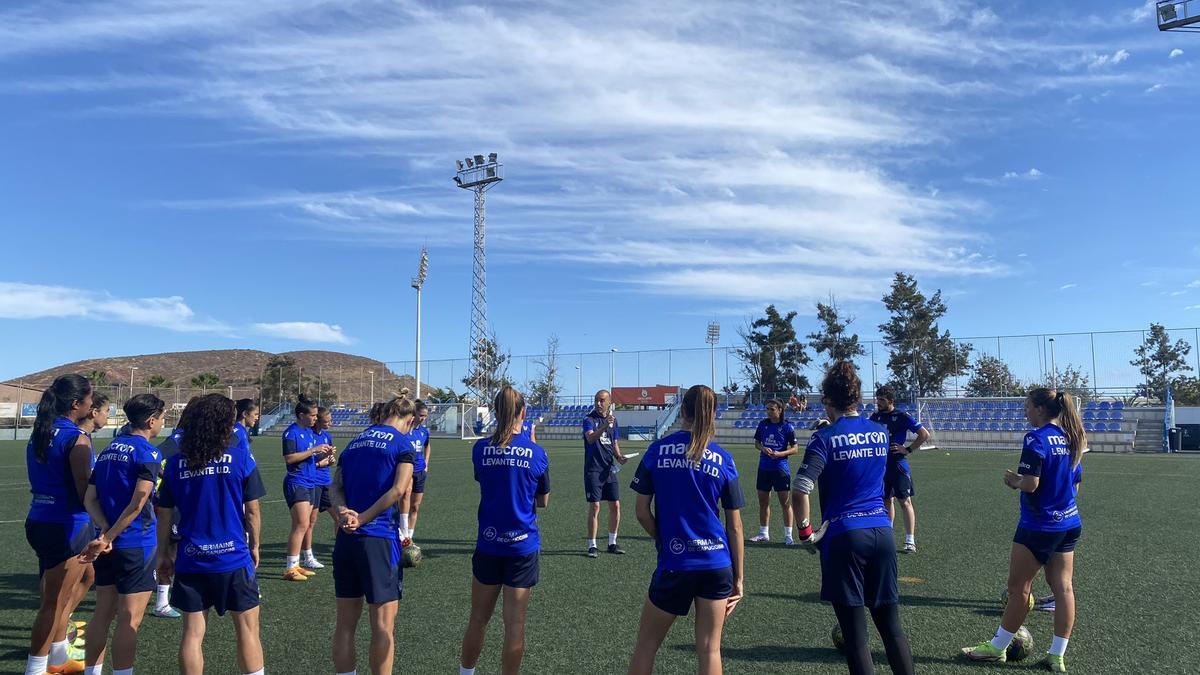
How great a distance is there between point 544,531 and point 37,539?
739 centimetres

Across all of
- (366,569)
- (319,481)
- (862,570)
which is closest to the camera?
(862,570)

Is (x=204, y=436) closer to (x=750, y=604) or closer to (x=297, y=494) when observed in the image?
(x=297, y=494)

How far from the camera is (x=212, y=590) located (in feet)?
14.8

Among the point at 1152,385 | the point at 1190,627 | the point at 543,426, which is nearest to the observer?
the point at 1190,627

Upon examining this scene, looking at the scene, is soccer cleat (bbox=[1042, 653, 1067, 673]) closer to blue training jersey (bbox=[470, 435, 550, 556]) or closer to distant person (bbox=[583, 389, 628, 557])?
blue training jersey (bbox=[470, 435, 550, 556])

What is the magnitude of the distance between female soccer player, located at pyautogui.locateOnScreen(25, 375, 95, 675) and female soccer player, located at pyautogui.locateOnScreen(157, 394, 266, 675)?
119 centimetres

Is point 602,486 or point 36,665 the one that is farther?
point 602,486

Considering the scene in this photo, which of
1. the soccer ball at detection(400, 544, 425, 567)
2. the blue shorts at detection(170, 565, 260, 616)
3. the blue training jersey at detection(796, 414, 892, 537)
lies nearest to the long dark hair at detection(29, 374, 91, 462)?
the blue shorts at detection(170, 565, 260, 616)

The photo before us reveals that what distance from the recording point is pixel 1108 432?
32.5m

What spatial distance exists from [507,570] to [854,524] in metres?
2.16

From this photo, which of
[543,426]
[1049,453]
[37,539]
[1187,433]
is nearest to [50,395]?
[37,539]

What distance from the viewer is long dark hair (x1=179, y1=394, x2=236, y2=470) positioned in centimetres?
459

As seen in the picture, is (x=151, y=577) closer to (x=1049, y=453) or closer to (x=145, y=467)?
(x=145, y=467)

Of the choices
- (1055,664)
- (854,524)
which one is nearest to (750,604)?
(1055,664)
